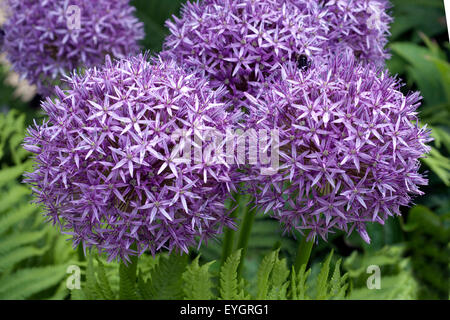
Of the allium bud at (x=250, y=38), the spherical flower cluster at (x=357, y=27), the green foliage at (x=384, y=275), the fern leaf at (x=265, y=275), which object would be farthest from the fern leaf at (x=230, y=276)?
the spherical flower cluster at (x=357, y=27)

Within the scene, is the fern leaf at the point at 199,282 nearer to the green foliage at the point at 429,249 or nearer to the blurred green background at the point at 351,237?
the blurred green background at the point at 351,237

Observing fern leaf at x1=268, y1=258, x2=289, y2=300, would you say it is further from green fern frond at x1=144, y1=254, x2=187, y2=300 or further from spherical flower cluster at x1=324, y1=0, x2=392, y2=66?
spherical flower cluster at x1=324, y1=0, x2=392, y2=66

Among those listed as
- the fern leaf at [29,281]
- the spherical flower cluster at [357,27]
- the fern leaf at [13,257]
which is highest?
the spherical flower cluster at [357,27]

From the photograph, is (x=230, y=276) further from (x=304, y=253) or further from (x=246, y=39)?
(x=246, y=39)

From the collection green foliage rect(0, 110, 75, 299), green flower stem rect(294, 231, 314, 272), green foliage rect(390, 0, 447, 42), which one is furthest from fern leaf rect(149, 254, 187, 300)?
green foliage rect(390, 0, 447, 42)

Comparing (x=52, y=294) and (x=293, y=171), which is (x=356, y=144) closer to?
(x=293, y=171)

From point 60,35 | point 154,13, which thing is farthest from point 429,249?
point 154,13
